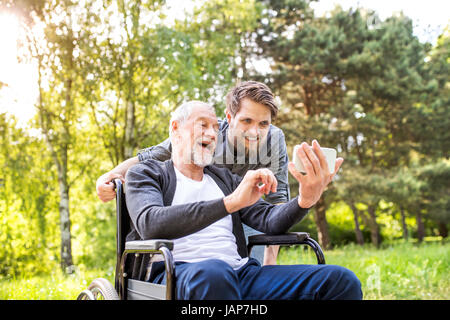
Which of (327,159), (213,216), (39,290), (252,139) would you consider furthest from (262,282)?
(39,290)

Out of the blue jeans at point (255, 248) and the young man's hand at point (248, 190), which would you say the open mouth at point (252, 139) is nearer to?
the blue jeans at point (255, 248)

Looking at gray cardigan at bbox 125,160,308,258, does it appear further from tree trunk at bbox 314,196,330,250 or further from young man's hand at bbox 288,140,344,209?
tree trunk at bbox 314,196,330,250

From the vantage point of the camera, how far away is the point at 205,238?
5.70 feet

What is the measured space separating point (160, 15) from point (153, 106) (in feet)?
5.82

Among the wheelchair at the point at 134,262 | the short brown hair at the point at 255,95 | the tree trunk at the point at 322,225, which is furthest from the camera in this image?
the tree trunk at the point at 322,225

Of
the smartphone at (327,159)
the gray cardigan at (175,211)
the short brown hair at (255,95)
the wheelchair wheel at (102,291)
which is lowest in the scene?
the wheelchair wheel at (102,291)

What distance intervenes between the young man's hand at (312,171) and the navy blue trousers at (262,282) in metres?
0.27

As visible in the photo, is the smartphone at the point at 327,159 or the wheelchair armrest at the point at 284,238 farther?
the wheelchair armrest at the point at 284,238

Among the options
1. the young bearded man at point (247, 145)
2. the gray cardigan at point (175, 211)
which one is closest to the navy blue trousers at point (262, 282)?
the gray cardigan at point (175, 211)

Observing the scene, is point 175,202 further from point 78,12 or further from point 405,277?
point 78,12

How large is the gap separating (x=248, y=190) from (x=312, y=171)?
236mm

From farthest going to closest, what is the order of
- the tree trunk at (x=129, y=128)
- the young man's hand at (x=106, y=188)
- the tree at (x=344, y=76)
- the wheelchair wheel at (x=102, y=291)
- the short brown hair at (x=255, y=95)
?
the tree at (x=344, y=76), the tree trunk at (x=129, y=128), the short brown hair at (x=255, y=95), the young man's hand at (x=106, y=188), the wheelchair wheel at (x=102, y=291)

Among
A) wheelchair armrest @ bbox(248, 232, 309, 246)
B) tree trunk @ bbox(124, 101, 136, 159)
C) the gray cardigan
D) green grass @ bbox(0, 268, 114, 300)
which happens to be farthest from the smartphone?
tree trunk @ bbox(124, 101, 136, 159)

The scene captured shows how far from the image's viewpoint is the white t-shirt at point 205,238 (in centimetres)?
168
